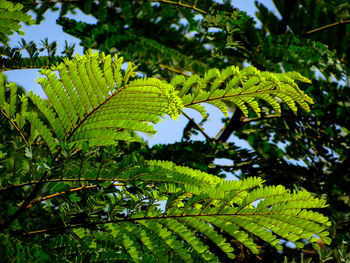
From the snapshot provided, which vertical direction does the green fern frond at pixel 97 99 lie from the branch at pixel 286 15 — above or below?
below

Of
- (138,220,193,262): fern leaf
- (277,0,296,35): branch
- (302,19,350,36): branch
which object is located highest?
(277,0,296,35): branch

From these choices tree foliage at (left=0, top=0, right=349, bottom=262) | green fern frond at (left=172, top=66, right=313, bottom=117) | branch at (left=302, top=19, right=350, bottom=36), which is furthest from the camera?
branch at (left=302, top=19, right=350, bottom=36)

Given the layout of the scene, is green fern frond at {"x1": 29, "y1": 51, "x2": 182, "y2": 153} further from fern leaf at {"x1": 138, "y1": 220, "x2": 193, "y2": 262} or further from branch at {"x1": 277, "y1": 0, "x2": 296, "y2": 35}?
branch at {"x1": 277, "y1": 0, "x2": 296, "y2": 35}

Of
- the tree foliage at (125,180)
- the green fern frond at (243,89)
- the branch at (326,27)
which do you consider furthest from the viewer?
the branch at (326,27)

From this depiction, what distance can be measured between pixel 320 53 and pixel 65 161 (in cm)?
205

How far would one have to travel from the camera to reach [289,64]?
2430 mm

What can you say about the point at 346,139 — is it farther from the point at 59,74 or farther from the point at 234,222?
the point at 59,74

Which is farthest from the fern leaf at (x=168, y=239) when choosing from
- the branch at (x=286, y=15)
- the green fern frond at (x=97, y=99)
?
the branch at (x=286, y=15)

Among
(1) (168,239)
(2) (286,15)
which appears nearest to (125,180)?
(1) (168,239)

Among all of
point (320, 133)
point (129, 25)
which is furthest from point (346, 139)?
point (129, 25)

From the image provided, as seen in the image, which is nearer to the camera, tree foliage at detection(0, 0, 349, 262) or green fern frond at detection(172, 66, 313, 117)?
tree foliage at detection(0, 0, 349, 262)

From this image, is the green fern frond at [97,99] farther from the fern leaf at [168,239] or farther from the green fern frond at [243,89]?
the fern leaf at [168,239]

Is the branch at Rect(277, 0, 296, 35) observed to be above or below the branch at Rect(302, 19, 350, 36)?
above

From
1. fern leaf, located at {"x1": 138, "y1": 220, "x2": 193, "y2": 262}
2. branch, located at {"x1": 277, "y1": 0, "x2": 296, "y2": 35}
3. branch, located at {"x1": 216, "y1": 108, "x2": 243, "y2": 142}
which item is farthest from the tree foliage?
branch, located at {"x1": 277, "y1": 0, "x2": 296, "y2": 35}
